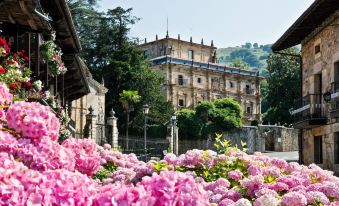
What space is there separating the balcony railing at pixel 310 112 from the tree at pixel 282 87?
37789mm

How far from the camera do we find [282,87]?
62281 millimetres

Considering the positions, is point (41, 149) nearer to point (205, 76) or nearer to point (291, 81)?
point (291, 81)

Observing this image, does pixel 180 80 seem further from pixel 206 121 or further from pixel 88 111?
pixel 88 111

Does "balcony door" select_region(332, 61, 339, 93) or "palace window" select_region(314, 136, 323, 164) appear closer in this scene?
"balcony door" select_region(332, 61, 339, 93)

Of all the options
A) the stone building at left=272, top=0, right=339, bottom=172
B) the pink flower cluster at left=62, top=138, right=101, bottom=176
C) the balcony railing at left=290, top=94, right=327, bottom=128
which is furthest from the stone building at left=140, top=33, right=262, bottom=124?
the pink flower cluster at left=62, top=138, right=101, bottom=176

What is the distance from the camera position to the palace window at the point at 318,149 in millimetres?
21719

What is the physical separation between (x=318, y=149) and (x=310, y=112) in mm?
1698

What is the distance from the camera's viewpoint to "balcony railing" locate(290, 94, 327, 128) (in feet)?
67.7

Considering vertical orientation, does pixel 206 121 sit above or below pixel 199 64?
below

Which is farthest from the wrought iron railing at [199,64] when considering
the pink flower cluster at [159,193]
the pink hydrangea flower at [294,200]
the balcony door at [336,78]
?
the pink flower cluster at [159,193]

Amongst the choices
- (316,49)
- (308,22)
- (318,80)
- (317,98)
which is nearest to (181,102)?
(318,80)

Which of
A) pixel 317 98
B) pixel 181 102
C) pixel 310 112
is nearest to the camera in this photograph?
pixel 310 112

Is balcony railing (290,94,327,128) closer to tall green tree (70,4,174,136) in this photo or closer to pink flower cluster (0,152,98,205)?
pink flower cluster (0,152,98,205)

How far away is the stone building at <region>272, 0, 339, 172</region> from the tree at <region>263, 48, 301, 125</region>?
3724 centimetres
